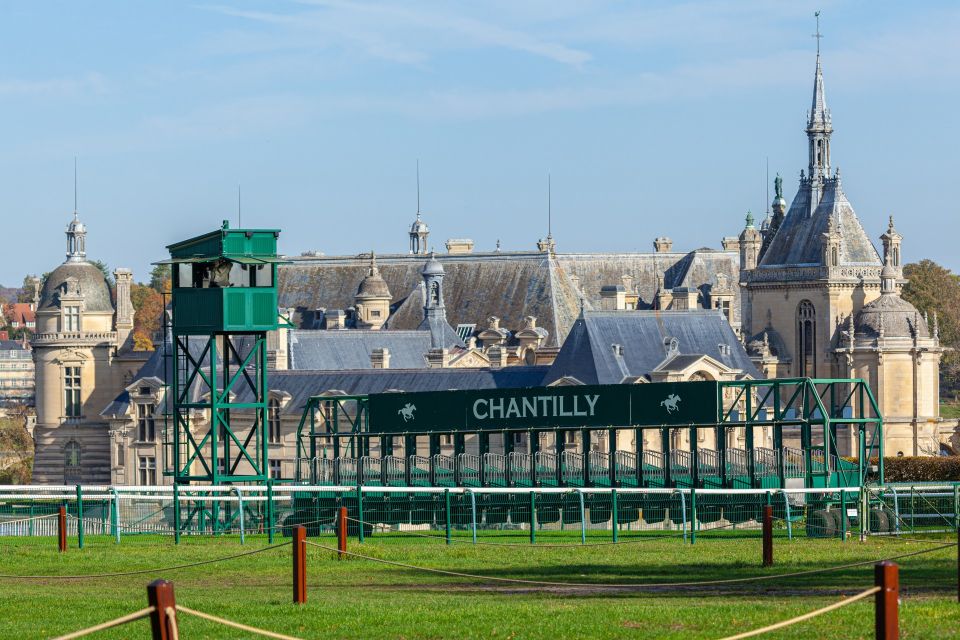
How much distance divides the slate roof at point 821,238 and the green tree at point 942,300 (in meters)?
23.4

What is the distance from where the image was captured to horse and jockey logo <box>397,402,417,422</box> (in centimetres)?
5869

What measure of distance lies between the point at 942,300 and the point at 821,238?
125ft

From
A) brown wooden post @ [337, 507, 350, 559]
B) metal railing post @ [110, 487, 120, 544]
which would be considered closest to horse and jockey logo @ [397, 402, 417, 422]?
metal railing post @ [110, 487, 120, 544]

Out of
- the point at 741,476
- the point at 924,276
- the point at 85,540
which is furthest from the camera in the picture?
the point at 924,276

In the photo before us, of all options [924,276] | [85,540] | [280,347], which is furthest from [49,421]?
[85,540]

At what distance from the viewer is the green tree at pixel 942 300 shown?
16150cm

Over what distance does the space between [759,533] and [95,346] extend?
90.2 m

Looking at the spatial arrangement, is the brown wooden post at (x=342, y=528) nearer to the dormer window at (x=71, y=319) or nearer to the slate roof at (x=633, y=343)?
the slate roof at (x=633, y=343)

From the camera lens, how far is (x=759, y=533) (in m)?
39.9

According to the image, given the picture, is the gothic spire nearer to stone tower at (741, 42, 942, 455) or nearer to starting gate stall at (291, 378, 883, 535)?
stone tower at (741, 42, 942, 455)

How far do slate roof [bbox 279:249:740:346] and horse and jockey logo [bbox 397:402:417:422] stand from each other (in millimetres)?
65532

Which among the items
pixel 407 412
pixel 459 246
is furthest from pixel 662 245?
pixel 407 412

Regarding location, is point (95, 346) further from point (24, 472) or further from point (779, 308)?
point (779, 308)

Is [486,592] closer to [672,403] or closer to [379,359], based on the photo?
[672,403]
